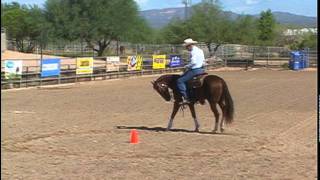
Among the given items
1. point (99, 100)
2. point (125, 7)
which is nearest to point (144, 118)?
point (99, 100)

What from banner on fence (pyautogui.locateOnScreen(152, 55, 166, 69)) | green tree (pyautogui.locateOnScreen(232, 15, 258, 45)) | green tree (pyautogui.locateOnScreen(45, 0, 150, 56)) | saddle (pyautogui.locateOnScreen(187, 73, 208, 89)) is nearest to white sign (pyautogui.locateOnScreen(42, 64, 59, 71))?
banner on fence (pyautogui.locateOnScreen(152, 55, 166, 69))

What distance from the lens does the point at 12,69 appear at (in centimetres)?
2505

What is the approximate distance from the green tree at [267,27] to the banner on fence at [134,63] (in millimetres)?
54037

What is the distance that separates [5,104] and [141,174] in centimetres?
1167

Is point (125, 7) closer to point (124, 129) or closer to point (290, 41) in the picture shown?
point (290, 41)

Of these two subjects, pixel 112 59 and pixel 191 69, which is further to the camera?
pixel 112 59

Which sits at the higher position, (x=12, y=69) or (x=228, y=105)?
(x=12, y=69)

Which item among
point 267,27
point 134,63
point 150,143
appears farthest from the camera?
point 267,27

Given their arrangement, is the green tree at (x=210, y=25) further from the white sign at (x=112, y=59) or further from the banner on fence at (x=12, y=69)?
the banner on fence at (x=12, y=69)

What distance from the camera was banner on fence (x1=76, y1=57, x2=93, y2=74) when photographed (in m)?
29.8

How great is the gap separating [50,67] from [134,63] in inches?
350

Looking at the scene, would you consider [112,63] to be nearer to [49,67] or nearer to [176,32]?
[49,67]

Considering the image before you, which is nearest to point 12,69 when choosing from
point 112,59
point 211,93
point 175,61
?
point 112,59

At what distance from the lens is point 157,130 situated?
11.9 m
